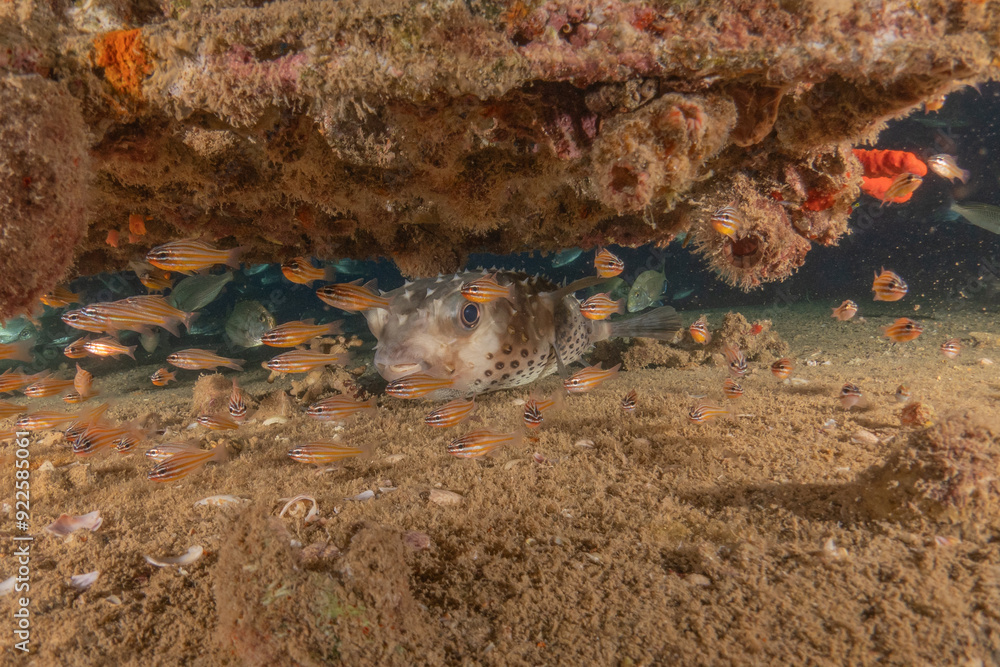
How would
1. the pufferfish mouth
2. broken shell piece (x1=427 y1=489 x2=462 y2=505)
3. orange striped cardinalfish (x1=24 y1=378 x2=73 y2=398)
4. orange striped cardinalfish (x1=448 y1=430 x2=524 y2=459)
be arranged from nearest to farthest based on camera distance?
broken shell piece (x1=427 y1=489 x2=462 y2=505) → orange striped cardinalfish (x1=448 y1=430 x2=524 y2=459) → the pufferfish mouth → orange striped cardinalfish (x1=24 y1=378 x2=73 y2=398)

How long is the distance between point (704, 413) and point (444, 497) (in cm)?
251

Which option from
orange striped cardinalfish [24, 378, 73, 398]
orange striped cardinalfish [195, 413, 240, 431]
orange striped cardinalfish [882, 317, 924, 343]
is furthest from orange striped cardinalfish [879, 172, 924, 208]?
orange striped cardinalfish [24, 378, 73, 398]

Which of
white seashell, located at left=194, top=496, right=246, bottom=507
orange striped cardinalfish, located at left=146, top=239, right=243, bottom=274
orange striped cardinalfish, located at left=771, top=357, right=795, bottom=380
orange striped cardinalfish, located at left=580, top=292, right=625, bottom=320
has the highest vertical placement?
orange striped cardinalfish, located at left=146, top=239, right=243, bottom=274

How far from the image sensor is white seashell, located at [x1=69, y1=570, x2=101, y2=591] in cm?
224

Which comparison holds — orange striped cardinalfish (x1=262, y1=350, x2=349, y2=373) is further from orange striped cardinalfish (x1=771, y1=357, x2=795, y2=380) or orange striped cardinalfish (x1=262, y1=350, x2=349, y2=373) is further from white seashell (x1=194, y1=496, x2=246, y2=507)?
orange striped cardinalfish (x1=771, y1=357, x2=795, y2=380)

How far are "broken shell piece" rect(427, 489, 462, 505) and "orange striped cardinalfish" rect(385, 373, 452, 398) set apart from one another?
3.87 feet

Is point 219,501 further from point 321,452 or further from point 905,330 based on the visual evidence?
point 905,330

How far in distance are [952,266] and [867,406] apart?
20007mm

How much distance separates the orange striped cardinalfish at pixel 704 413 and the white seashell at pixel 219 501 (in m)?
3.71

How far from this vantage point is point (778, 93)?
9.07 ft

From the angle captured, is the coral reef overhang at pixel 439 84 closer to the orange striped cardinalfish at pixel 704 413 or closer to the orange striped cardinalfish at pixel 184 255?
the orange striped cardinalfish at pixel 184 255

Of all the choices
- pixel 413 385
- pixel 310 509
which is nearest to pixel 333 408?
pixel 413 385

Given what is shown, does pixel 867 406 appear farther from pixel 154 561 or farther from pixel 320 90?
pixel 154 561

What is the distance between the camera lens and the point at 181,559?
2.37 metres
